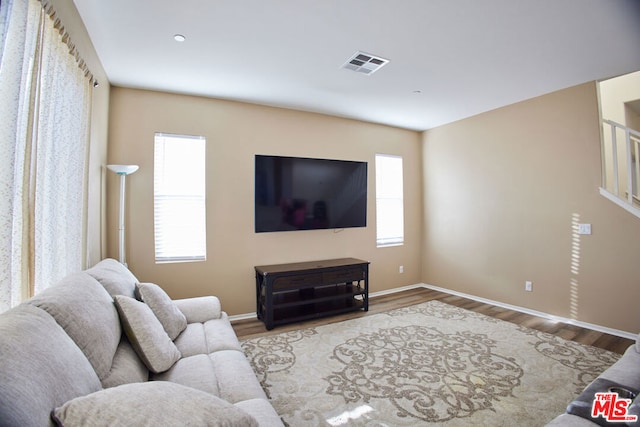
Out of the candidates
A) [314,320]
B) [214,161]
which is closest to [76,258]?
[214,161]

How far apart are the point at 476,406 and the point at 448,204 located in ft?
11.2

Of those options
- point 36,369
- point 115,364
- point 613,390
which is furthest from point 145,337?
point 613,390

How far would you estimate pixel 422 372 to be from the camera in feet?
8.10

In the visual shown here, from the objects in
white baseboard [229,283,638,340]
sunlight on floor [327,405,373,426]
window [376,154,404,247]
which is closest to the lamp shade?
white baseboard [229,283,638,340]

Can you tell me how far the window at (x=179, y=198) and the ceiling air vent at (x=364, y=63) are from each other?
1956mm

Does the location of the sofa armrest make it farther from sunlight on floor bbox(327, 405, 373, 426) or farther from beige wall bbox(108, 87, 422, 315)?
sunlight on floor bbox(327, 405, 373, 426)

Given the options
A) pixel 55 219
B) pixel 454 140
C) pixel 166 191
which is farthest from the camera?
pixel 454 140

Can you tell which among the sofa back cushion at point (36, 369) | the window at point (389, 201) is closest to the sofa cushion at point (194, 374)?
the sofa back cushion at point (36, 369)

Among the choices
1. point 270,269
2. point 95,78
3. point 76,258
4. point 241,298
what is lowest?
point 241,298

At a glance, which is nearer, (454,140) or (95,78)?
(95,78)

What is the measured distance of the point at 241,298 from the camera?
150 inches

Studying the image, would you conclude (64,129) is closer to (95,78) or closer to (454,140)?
(95,78)

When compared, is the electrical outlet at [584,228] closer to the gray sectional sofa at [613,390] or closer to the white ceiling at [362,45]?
the white ceiling at [362,45]

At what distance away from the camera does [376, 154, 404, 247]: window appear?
495 centimetres
